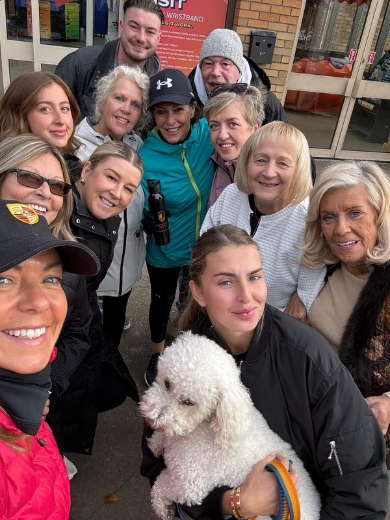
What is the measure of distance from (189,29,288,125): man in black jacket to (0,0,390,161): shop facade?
2971mm

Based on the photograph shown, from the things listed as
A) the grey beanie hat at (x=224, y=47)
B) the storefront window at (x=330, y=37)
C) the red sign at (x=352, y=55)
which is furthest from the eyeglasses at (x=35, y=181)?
the red sign at (x=352, y=55)

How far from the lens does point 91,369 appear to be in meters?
2.48

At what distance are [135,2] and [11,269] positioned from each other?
3386 mm

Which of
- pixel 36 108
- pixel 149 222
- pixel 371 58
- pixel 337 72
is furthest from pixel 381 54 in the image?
pixel 36 108

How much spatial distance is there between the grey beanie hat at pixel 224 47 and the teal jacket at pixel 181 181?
0.75 meters

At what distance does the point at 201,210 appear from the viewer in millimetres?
3215

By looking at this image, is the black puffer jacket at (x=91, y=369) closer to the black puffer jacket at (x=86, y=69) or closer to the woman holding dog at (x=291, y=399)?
the woman holding dog at (x=291, y=399)

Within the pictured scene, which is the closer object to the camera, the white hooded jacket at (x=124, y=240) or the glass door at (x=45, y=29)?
the white hooded jacket at (x=124, y=240)

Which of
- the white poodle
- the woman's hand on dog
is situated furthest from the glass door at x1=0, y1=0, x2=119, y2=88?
the woman's hand on dog

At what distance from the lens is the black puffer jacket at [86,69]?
12.0 feet

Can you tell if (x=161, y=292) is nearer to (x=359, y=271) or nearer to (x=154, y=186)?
(x=154, y=186)

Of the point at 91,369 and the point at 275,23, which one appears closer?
the point at 91,369

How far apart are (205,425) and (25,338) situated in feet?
2.62

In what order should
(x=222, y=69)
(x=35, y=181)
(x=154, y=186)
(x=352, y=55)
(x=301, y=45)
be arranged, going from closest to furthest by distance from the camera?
(x=35, y=181) < (x=154, y=186) < (x=222, y=69) < (x=301, y=45) < (x=352, y=55)
